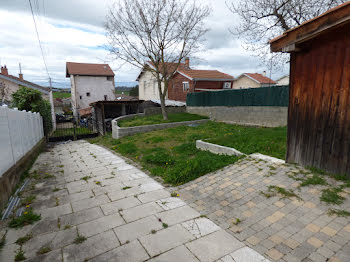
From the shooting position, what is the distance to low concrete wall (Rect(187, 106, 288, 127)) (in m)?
10.8

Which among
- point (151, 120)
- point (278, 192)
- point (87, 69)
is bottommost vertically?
point (278, 192)

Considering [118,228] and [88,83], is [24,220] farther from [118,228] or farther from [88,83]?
[88,83]

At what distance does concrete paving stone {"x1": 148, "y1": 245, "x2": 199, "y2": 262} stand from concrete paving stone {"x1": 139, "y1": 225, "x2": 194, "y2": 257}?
3.1 inches

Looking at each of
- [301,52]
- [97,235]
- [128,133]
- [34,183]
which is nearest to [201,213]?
[97,235]

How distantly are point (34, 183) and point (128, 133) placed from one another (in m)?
7.04

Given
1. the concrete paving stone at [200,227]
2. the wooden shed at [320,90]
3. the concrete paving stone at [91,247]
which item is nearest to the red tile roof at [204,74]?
the wooden shed at [320,90]

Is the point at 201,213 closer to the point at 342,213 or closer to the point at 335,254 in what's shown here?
the point at 335,254

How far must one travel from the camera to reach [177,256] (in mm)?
2717

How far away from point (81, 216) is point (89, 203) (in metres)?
0.51

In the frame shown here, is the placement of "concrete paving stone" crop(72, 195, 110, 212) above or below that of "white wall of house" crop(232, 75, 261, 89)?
below

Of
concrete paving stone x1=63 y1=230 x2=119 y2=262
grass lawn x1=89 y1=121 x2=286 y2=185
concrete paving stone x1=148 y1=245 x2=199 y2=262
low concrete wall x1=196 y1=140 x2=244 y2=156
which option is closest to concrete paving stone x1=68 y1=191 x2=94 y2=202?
concrete paving stone x1=63 y1=230 x2=119 y2=262

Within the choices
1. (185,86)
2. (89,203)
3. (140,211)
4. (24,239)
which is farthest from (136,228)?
(185,86)

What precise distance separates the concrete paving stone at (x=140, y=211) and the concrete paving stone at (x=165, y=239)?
0.61m

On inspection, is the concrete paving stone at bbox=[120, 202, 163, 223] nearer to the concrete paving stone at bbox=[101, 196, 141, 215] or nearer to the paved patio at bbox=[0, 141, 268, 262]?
the paved patio at bbox=[0, 141, 268, 262]
